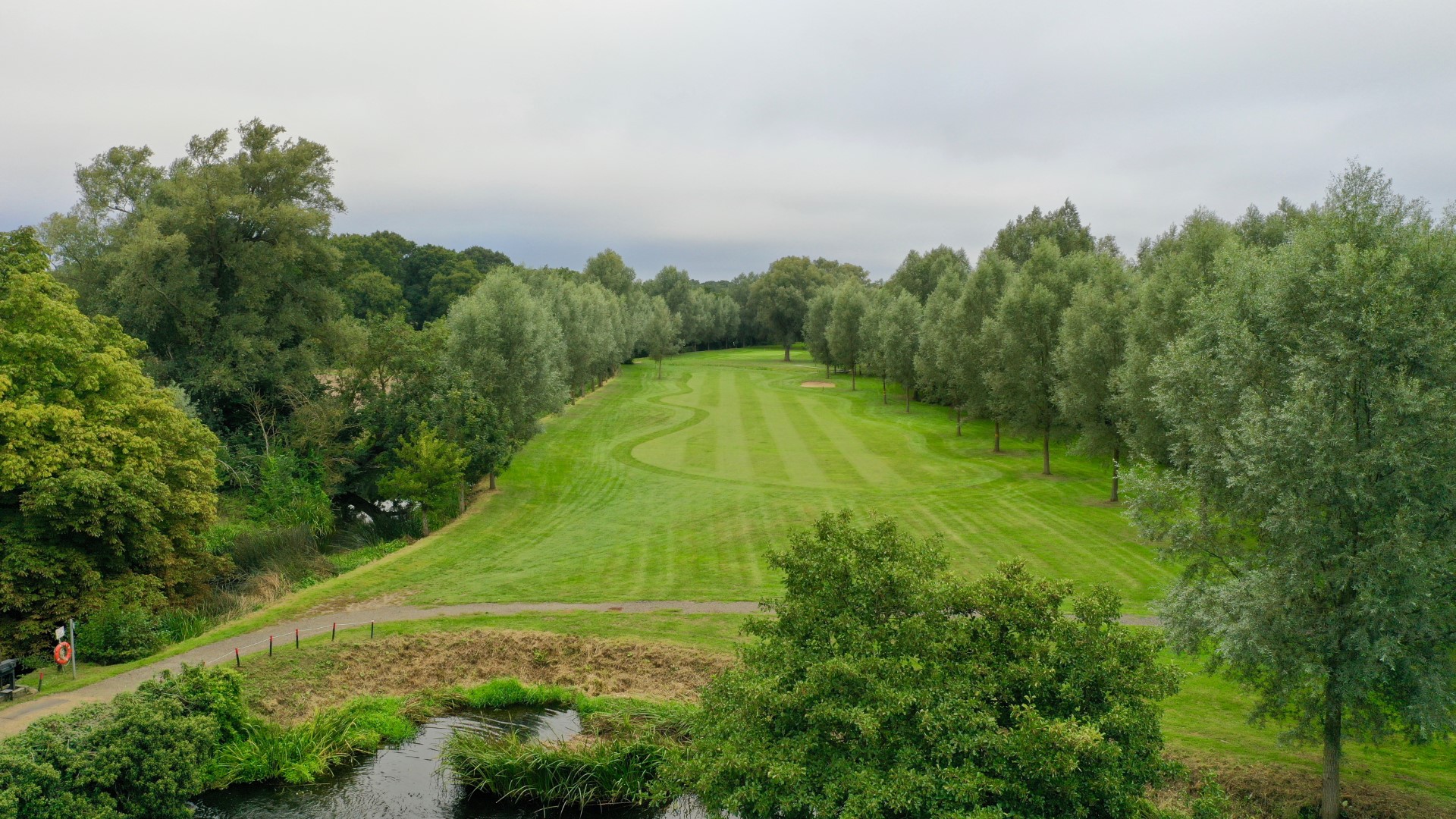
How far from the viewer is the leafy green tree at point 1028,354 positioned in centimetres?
4519

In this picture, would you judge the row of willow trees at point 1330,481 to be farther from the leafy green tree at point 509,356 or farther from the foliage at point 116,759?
the leafy green tree at point 509,356

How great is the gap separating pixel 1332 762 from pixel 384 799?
63.2 ft

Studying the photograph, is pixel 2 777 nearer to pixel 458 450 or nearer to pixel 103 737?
pixel 103 737

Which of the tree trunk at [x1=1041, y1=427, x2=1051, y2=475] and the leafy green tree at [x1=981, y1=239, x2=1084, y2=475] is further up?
the leafy green tree at [x1=981, y1=239, x2=1084, y2=475]

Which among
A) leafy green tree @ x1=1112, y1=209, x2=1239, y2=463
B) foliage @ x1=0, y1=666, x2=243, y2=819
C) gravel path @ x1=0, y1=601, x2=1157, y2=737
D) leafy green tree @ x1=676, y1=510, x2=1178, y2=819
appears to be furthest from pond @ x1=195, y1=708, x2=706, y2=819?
leafy green tree @ x1=1112, y1=209, x2=1239, y2=463

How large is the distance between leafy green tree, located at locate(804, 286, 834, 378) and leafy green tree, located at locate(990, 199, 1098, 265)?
Answer: 71.6 feet

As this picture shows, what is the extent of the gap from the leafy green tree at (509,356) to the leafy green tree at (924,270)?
56.1 m

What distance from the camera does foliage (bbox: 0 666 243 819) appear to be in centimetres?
1385

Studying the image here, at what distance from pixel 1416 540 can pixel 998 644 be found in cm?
720

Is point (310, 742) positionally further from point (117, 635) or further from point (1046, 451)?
point (1046, 451)

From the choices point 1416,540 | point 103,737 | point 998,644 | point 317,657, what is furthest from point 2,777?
point 1416,540

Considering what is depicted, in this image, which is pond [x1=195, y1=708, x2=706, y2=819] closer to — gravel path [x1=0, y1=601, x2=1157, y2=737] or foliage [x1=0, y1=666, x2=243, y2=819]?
foliage [x1=0, y1=666, x2=243, y2=819]

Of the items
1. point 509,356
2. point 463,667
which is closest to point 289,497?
point 509,356

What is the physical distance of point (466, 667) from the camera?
23.5 meters
